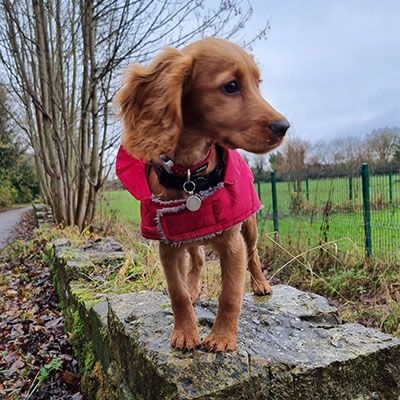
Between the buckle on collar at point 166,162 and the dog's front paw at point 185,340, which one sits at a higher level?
the buckle on collar at point 166,162

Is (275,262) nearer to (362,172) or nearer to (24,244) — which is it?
(362,172)

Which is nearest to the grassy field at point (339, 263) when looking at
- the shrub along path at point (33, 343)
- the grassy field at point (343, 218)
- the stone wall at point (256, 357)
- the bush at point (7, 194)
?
the grassy field at point (343, 218)

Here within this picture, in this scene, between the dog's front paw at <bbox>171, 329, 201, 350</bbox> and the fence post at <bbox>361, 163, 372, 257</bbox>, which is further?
the fence post at <bbox>361, 163, 372, 257</bbox>

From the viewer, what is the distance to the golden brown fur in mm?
1861

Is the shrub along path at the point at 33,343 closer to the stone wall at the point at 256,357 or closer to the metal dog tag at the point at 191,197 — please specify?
the stone wall at the point at 256,357

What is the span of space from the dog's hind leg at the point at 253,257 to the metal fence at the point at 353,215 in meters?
3.84

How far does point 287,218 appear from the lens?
9.71 meters

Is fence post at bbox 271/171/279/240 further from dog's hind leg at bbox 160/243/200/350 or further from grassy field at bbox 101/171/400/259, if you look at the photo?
dog's hind leg at bbox 160/243/200/350

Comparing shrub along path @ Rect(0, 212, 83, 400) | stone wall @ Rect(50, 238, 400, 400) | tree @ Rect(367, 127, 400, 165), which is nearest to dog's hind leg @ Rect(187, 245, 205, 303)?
stone wall @ Rect(50, 238, 400, 400)

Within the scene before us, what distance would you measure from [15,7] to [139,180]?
8018 millimetres

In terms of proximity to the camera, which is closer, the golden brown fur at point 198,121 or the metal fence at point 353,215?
the golden brown fur at point 198,121

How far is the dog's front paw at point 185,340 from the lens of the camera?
2.04 m

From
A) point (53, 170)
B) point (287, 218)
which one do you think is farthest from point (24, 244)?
point (287, 218)

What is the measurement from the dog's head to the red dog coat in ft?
0.79
